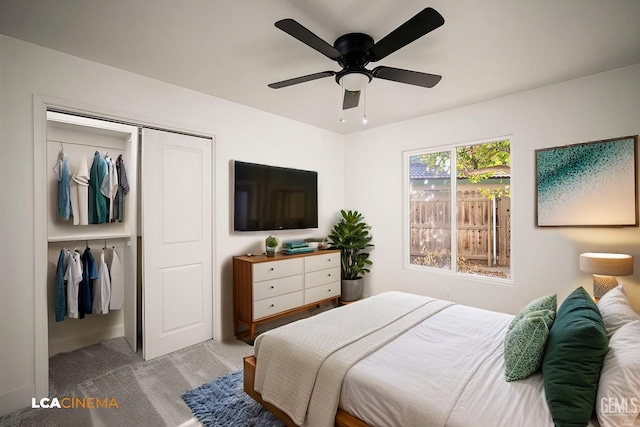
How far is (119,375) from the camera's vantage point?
8.29ft

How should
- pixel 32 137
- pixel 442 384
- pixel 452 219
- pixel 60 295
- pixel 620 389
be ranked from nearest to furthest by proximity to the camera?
pixel 620 389, pixel 442 384, pixel 32 137, pixel 60 295, pixel 452 219

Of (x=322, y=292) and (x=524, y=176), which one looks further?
(x=322, y=292)

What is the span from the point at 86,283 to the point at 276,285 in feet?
6.03

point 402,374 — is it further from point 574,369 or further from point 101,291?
point 101,291

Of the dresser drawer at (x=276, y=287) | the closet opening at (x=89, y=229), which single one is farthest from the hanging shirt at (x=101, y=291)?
the dresser drawer at (x=276, y=287)

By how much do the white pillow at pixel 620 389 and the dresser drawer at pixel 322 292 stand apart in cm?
287

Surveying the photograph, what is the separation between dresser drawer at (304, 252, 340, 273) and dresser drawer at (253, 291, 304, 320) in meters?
0.34

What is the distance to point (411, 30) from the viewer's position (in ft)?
5.43

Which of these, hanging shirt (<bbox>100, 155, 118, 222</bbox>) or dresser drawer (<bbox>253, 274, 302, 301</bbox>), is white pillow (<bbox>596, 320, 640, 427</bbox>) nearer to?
dresser drawer (<bbox>253, 274, 302, 301</bbox>)

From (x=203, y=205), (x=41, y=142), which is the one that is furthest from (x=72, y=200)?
(x=203, y=205)

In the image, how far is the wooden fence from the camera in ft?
11.5

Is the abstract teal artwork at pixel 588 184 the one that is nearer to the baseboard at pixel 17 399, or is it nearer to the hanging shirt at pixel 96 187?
the hanging shirt at pixel 96 187

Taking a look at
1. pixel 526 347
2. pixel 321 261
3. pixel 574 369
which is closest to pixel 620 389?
pixel 574 369

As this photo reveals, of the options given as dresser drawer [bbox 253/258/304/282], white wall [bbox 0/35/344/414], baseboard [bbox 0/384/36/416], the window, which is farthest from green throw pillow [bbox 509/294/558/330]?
baseboard [bbox 0/384/36/416]
